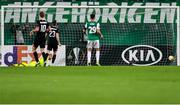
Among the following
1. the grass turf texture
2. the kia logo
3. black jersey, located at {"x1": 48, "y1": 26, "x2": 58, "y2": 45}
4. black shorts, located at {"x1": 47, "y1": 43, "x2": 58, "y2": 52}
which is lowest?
the grass turf texture

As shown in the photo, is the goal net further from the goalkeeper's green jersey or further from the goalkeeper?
the goalkeeper's green jersey

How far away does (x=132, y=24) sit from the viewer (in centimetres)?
2316

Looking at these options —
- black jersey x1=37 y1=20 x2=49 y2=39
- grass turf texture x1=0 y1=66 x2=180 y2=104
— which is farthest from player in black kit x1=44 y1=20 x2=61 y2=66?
grass turf texture x1=0 y1=66 x2=180 y2=104

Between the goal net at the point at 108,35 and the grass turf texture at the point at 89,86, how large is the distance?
5.20 m

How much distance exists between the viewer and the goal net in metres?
20.4

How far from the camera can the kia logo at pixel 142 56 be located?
68.8 ft

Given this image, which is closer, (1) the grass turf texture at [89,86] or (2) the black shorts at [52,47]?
(1) the grass turf texture at [89,86]

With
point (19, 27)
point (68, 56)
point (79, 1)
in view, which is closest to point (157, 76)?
point (68, 56)

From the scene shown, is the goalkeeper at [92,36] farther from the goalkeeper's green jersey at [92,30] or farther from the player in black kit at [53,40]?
the player in black kit at [53,40]

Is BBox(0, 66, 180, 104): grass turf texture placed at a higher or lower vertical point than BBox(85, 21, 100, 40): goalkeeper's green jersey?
lower

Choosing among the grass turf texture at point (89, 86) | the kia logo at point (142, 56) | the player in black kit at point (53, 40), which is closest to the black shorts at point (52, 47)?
the player in black kit at point (53, 40)

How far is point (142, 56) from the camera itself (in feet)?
69.2

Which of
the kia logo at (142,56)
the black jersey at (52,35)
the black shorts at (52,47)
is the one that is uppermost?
the black jersey at (52,35)

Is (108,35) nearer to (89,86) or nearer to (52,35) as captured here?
(52,35)
